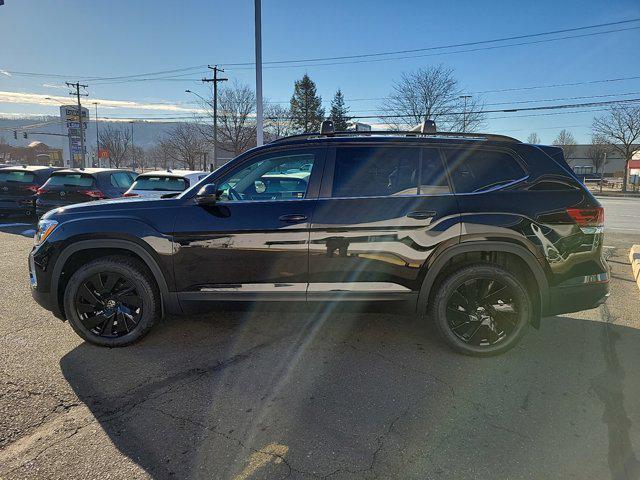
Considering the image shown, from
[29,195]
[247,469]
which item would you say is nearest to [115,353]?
[247,469]

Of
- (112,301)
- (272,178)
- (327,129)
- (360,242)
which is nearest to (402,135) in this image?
(327,129)

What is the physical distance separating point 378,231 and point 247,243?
43.1 inches

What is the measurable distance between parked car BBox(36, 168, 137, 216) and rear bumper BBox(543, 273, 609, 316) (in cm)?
1010

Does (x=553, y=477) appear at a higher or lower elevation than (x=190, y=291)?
lower

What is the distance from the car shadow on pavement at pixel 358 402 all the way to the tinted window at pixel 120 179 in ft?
27.3

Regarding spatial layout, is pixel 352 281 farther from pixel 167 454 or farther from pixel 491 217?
pixel 167 454

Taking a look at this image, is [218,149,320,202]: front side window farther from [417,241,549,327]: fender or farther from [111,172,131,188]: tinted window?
[111,172,131,188]: tinted window

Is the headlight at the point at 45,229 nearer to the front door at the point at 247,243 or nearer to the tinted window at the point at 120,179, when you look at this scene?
the front door at the point at 247,243

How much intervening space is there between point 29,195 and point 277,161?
438 inches

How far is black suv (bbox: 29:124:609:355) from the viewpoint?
11.3 ft

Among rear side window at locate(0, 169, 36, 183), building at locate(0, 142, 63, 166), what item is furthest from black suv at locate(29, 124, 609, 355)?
building at locate(0, 142, 63, 166)

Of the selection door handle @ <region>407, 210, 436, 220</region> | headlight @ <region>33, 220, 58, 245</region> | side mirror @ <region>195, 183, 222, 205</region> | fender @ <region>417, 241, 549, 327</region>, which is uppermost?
side mirror @ <region>195, 183, 222, 205</region>

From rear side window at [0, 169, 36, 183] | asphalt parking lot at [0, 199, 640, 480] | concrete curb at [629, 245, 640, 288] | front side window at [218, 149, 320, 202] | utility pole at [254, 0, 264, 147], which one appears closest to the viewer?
asphalt parking lot at [0, 199, 640, 480]

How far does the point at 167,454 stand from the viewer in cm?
234
